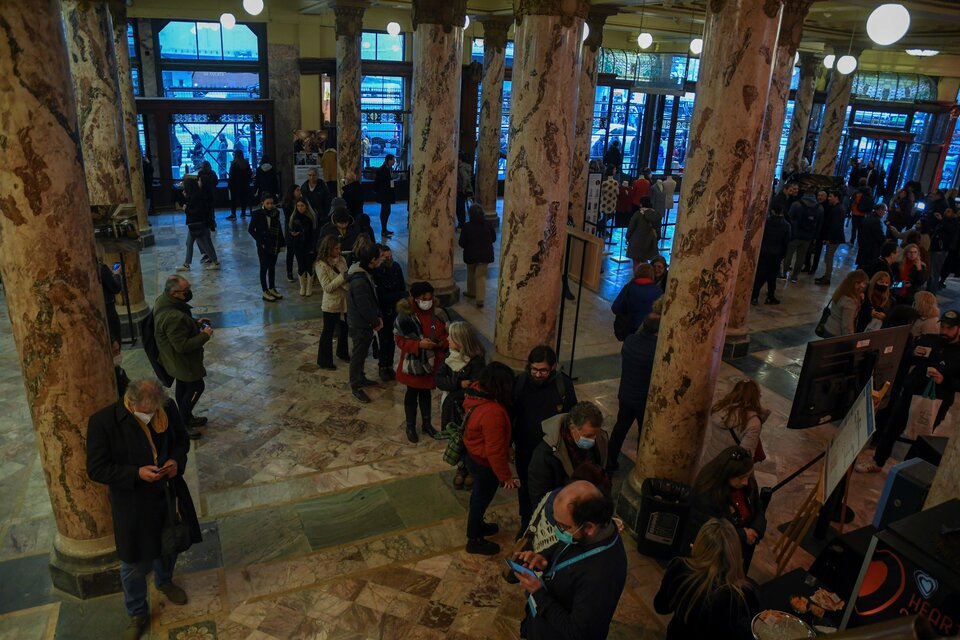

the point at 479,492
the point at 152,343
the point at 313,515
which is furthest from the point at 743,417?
the point at 152,343

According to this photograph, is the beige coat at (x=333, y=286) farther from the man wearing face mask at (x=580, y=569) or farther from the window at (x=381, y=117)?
the window at (x=381, y=117)

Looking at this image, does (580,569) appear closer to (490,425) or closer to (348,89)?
(490,425)

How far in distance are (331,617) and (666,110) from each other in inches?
826

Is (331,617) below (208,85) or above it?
below

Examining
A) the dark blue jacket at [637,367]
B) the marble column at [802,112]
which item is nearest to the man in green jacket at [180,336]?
the dark blue jacket at [637,367]

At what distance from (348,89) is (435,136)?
5.52 metres

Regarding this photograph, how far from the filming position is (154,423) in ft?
12.5

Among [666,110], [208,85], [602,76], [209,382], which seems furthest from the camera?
[666,110]

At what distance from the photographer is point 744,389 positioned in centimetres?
460

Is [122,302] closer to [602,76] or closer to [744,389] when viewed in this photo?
[744,389]

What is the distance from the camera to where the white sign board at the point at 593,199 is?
1278cm

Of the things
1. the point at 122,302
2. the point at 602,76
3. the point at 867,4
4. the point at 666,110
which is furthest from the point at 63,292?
the point at 666,110

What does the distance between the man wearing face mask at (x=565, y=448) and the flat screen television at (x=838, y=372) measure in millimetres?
1351

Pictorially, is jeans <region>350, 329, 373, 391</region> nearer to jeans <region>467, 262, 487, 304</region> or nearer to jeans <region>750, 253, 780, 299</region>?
jeans <region>467, 262, 487, 304</region>
